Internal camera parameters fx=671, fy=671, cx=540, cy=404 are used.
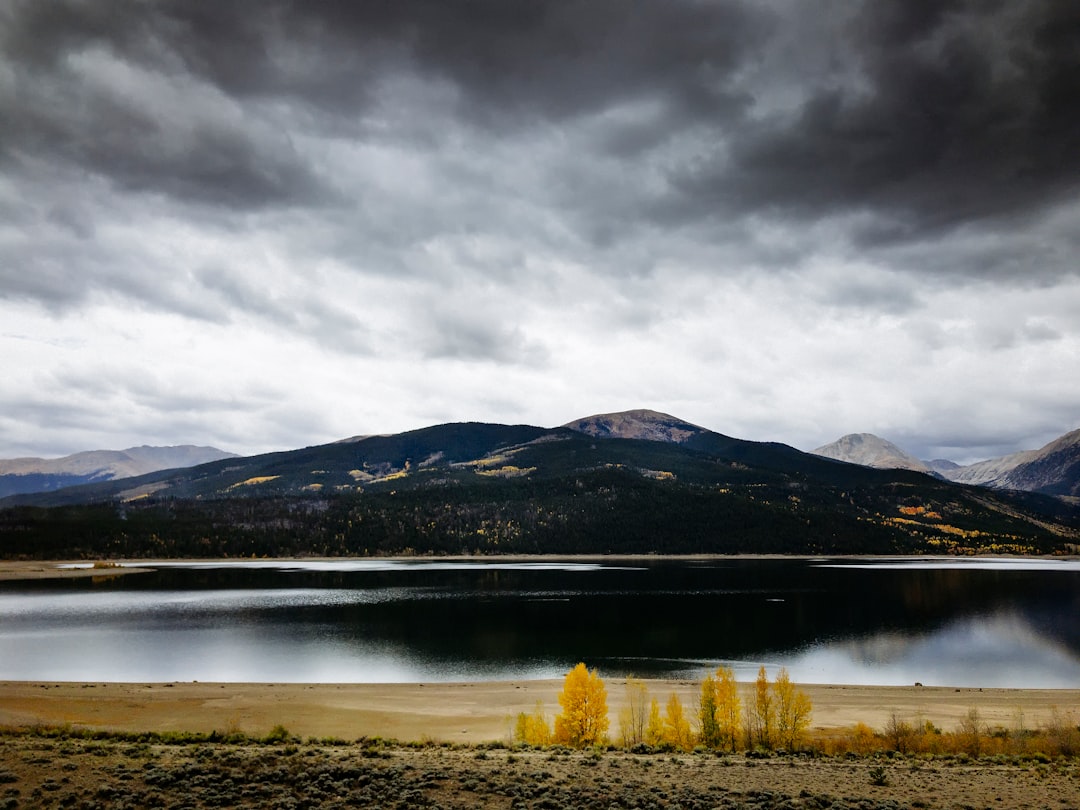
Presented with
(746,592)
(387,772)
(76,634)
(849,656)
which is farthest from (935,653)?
(76,634)

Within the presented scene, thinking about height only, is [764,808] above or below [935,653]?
above

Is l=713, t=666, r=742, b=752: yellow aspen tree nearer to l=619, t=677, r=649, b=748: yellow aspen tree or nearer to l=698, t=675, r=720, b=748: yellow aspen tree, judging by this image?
l=698, t=675, r=720, b=748: yellow aspen tree

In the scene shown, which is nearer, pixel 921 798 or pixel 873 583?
pixel 921 798

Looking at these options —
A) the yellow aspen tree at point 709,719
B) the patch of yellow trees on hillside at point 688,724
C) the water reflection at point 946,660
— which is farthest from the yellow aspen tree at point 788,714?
the water reflection at point 946,660

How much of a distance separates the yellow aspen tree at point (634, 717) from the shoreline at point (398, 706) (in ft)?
3.07

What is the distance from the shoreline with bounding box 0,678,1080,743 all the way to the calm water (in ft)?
18.7

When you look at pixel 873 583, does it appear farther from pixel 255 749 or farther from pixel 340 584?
pixel 255 749

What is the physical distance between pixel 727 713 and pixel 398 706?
23.2 meters

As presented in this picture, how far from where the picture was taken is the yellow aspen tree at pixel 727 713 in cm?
3278

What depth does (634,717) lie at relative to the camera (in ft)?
135

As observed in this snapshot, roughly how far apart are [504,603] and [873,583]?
85555 mm

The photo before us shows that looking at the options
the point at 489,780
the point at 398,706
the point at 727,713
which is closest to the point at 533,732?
the point at 727,713

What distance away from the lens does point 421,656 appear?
67375 millimetres

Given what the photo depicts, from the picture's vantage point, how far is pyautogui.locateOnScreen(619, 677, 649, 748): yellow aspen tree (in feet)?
112
